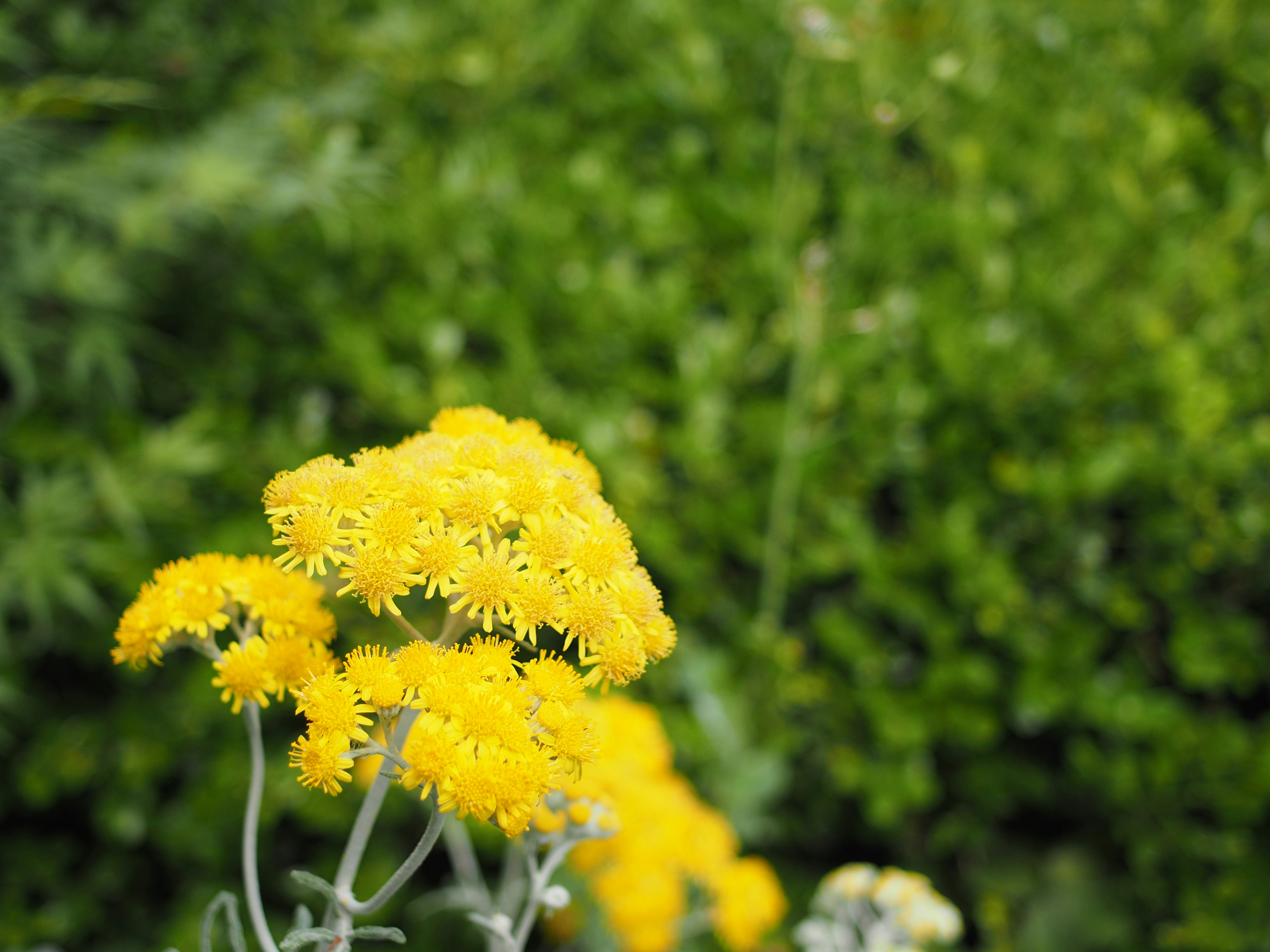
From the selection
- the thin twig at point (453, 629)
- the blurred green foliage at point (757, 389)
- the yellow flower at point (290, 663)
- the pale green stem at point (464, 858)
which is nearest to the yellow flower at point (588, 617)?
the thin twig at point (453, 629)

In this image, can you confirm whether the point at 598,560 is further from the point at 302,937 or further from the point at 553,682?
the point at 302,937

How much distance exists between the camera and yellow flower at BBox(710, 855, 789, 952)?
1364 mm

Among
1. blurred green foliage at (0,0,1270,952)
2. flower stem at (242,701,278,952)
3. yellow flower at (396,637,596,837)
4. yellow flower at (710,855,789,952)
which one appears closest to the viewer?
yellow flower at (396,637,596,837)

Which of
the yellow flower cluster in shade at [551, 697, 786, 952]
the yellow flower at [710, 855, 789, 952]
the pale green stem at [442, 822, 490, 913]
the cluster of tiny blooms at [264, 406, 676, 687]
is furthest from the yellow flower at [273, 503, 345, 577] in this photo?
the yellow flower at [710, 855, 789, 952]

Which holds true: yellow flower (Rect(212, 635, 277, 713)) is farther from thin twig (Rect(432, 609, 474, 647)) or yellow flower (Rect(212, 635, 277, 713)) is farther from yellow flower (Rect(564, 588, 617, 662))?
yellow flower (Rect(564, 588, 617, 662))

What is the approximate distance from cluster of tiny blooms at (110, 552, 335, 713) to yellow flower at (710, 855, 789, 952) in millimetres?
871

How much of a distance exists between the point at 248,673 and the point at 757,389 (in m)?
1.51

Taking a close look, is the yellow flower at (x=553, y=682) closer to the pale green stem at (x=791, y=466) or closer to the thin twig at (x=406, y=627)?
the thin twig at (x=406, y=627)

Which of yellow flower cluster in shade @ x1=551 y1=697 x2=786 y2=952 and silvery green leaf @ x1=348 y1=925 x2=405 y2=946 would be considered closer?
silvery green leaf @ x1=348 y1=925 x2=405 y2=946

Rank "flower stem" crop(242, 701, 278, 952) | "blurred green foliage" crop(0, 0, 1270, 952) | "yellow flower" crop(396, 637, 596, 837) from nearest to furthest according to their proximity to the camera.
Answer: "yellow flower" crop(396, 637, 596, 837) → "flower stem" crop(242, 701, 278, 952) → "blurred green foliage" crop(0, 0, 1270, 952)

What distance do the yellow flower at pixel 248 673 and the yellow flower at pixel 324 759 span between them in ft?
0.31

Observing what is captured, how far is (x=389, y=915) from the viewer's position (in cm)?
187

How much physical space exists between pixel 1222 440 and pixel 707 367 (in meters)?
1.00

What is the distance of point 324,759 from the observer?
0.64 metres
